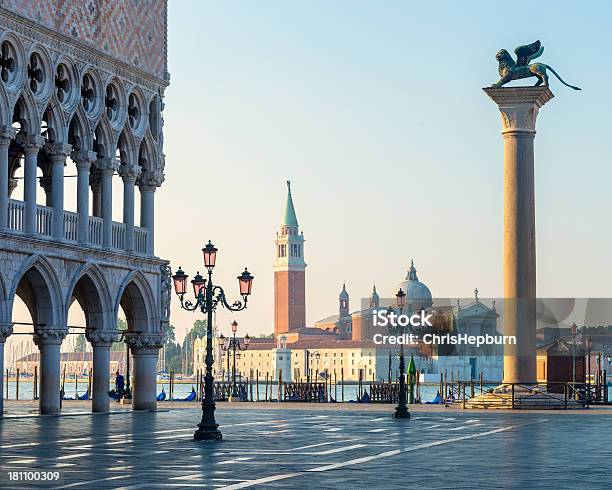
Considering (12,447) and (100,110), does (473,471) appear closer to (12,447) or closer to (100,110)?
(12,447)

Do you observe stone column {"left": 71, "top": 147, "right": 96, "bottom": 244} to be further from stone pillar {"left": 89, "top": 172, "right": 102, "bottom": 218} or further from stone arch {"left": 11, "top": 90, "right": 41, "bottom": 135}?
stone arch {"left": 11, "top": 90, "right": 41, "bottom": 135}

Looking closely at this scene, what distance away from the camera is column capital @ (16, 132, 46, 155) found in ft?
119

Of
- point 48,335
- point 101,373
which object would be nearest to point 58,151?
point 48,335

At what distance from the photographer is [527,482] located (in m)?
17.8

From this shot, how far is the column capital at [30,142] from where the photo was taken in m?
36.2

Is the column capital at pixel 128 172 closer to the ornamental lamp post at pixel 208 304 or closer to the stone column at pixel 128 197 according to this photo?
the stone column at pixel 128 197

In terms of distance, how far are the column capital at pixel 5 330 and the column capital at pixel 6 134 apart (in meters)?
4.49

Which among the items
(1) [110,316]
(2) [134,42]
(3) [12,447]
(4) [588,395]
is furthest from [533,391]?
(3) [12,447]

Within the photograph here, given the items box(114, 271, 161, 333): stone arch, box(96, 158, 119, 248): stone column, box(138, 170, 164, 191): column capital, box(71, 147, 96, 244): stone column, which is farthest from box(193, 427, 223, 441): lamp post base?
box(138, 170, 164, 191): column capital

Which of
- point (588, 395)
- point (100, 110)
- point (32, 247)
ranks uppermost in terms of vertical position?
point (100, 110)

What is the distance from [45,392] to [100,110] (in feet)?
26.2

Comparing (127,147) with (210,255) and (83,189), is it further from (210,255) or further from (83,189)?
(210,255)

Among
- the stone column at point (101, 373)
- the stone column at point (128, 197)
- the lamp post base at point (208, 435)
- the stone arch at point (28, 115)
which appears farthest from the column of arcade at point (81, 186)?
the lamp post base at point (208, 435)

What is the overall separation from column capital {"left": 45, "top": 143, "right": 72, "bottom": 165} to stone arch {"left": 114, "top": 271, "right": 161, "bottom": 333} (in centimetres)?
510
